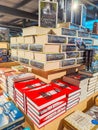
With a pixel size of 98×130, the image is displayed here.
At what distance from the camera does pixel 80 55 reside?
1476mm

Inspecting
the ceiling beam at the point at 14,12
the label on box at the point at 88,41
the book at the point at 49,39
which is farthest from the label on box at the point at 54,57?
the ceiling beam at the point at 14,12

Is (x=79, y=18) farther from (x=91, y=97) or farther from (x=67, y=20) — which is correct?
(x=91, y=97)

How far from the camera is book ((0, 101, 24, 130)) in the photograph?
82 centimetres

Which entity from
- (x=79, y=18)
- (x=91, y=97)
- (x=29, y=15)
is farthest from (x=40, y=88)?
(x=29, y=15)

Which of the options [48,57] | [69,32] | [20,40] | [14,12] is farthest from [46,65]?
[14,12]

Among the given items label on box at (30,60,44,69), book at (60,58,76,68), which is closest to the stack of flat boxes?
label on box at (30,60,44,69)

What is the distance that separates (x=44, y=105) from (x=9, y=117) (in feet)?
1.00

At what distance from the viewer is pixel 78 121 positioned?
94 centimetres

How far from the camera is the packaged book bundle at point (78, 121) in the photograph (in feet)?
2.90

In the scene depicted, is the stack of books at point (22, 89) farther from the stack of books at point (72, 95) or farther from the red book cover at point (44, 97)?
the stack of books at point (72, 95)

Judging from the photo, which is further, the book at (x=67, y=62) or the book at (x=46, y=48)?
the book at (x=67, y=62)

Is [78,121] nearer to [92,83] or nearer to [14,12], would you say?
[92,83]

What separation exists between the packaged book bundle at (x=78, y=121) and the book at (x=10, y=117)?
1.21ft

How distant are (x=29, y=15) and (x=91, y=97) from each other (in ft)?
10.9
